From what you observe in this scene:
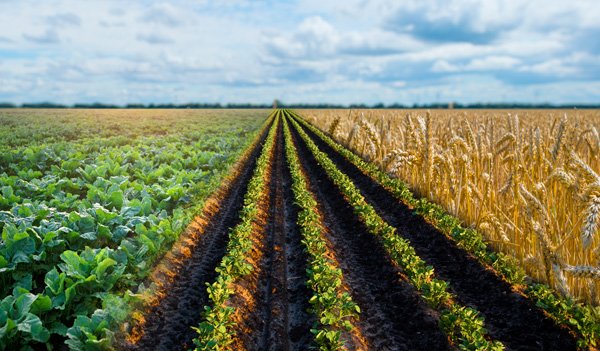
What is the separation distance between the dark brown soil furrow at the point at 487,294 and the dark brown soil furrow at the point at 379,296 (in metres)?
0.75

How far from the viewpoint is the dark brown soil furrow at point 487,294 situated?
542cm

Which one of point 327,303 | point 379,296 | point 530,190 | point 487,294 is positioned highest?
point 530,190

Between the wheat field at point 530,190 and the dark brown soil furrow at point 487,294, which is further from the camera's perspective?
the wheat field at point 530,190

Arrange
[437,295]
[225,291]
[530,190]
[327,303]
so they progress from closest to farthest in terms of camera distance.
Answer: [327,303]
[225,291]
[437,295]
[530,190]

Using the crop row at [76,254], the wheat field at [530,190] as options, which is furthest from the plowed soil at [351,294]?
the wheat field at [530,190]

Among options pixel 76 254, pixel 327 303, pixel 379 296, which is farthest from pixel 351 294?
pixel 76 254

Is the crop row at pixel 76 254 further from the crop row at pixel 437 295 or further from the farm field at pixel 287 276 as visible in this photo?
the crop row at pixel 437 295

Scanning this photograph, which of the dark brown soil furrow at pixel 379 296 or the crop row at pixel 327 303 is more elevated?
the crop row at pixel 327 303

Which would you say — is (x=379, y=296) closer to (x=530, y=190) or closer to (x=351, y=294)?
(x=351, y=294)

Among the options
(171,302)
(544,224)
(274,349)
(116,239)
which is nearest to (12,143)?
(116,239)

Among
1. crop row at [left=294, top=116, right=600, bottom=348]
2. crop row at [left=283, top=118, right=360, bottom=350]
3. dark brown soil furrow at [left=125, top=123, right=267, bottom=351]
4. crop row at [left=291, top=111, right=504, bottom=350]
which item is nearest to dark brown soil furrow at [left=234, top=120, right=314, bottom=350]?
crop row at [left=283, top=118, right=360, bottom=350]

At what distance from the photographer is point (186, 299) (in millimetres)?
6453

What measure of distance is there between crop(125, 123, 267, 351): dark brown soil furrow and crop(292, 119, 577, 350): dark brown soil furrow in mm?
3798

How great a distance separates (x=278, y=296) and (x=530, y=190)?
5.29 metres
